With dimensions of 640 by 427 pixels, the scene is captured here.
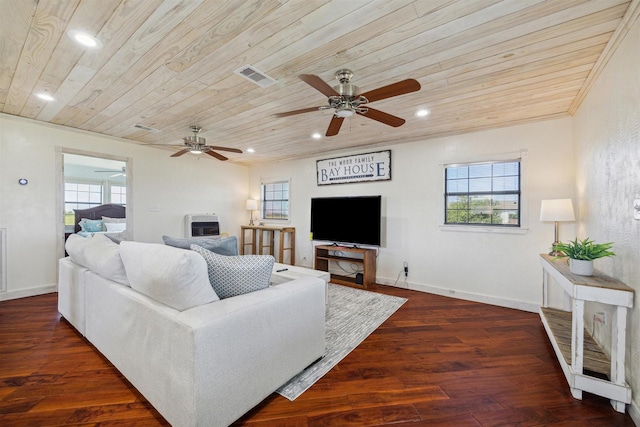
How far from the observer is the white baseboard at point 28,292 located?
3463 millimetres

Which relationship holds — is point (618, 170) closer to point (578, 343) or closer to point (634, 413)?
point (578, 343)

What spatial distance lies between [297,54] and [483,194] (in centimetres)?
318

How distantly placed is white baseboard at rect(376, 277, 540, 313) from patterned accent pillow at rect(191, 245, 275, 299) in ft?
10.4

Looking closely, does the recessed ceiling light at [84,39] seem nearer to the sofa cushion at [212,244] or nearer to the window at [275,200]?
the sofa cushion at [212,244]

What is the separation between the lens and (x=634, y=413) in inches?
62.0

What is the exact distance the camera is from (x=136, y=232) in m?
4.61

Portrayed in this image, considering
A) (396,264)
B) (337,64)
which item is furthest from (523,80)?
(396,264)

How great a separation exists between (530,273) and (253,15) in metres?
4.08

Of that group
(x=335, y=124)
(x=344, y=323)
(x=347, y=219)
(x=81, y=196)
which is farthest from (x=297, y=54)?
(x=81, y=196)

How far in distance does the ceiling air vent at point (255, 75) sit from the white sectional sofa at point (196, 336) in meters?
1.60

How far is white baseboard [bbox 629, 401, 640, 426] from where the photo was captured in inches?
60.5

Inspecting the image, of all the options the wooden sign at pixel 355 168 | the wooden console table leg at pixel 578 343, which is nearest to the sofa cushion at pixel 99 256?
the wooden console table leg at pixel 578 343

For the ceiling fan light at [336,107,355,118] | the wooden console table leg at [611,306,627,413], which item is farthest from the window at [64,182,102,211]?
the wooden console table leg at [611,306,627,413]

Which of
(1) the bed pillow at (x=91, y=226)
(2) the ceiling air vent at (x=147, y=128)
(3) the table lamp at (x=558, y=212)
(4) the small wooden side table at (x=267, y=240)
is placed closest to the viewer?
(3) the table lamp at (x=558, y=212)
